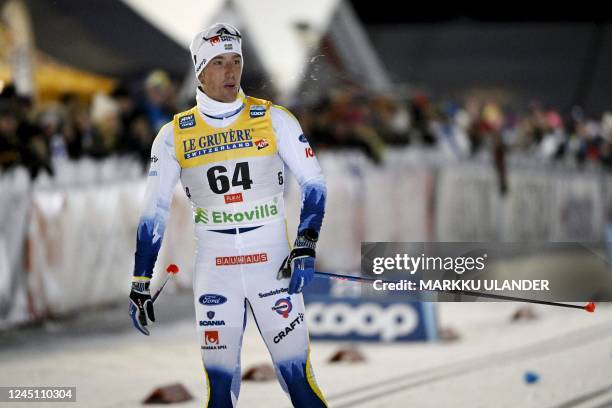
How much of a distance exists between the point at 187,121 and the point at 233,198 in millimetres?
467

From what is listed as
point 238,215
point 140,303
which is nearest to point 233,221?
point 238,215

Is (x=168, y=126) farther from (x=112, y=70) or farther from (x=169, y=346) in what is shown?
(x=112, y=70)

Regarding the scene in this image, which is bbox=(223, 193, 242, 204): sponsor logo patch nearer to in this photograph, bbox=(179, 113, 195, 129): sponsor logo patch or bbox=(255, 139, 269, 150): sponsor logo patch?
bbox=(255, 139, 269, 150): sponsor logo patch

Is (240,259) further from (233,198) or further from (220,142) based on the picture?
(220,142)

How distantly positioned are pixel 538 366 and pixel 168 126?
5.00 metres

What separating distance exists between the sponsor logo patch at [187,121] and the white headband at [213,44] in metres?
0.23

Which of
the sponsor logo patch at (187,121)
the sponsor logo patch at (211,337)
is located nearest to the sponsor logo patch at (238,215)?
→ the sponsor logo patch at (187,121)

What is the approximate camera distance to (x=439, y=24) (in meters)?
47.7

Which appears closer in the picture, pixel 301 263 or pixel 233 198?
pixel 301 263

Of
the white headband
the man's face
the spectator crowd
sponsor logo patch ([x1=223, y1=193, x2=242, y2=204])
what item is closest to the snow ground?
the spectator crowd

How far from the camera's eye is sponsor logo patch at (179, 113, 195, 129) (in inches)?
257

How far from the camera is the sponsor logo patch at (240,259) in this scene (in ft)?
21.1

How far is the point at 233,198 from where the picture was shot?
6.42m

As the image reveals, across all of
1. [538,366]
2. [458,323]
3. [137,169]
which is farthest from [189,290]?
[538,366]
